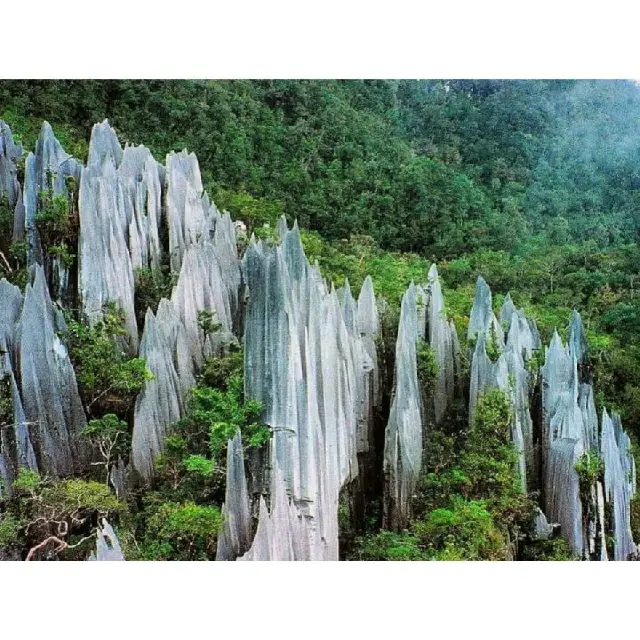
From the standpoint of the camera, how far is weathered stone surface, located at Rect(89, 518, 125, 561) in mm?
4871

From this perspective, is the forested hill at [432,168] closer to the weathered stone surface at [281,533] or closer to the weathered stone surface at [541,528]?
the weathered stone surface at [541,528]

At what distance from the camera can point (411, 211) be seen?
5504 mm

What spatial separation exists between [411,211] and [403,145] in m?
0.43

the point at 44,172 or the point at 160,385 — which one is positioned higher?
the point at 44,172

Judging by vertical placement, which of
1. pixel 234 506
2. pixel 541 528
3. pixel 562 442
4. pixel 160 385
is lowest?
pixel 541 528

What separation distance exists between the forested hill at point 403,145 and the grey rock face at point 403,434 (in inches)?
25.0

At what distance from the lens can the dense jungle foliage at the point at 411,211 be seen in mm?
5012

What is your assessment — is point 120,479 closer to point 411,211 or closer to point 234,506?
point 234,506

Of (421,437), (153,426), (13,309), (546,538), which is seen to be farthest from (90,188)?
(546,538)

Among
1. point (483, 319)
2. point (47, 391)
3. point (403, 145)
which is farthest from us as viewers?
point (403, 145)

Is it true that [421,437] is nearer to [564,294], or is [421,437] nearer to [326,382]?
[326,382]

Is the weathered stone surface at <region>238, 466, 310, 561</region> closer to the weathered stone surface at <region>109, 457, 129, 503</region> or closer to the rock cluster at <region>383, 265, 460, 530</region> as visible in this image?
the rock cluster at <region>383, 265, 460, 530</region>

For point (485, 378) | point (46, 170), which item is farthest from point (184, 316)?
point (485, 378)

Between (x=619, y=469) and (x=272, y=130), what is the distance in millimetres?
3034
